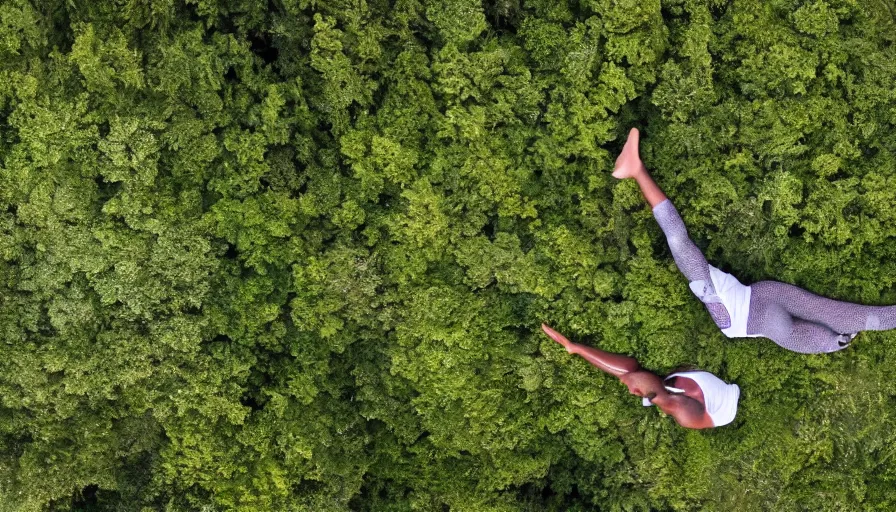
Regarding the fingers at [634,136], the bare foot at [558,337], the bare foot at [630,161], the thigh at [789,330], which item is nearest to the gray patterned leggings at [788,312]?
the thigh at [789,330]

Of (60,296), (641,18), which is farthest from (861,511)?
(60,296)

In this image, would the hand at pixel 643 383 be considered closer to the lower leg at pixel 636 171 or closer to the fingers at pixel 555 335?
the fingers at pixel 555 335

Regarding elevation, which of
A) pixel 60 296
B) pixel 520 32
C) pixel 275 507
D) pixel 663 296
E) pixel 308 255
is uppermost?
pixel 520 32

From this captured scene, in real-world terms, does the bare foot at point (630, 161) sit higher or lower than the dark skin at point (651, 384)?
higher

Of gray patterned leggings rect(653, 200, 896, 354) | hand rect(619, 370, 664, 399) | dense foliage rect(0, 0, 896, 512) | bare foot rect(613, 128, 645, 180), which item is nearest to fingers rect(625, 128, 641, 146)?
bare foot rect(613, 128, 645, 180)

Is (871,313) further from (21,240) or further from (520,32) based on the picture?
(21,240)

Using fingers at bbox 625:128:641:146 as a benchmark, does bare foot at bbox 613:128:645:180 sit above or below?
below

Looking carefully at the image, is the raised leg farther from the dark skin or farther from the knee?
the dark skin
